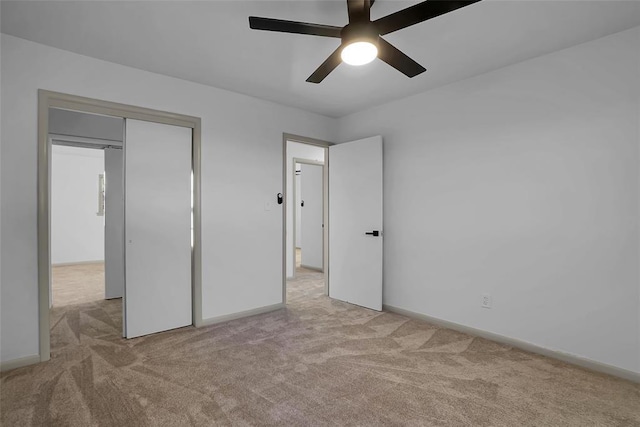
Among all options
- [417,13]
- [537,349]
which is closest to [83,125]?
[417,13]

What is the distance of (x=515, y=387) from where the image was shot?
7.29ft

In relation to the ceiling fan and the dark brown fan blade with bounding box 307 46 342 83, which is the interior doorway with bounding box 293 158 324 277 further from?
the ceiling fan

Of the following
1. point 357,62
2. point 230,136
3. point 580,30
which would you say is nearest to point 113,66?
point 230,136

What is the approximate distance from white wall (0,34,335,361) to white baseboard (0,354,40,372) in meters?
0.03

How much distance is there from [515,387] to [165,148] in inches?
138

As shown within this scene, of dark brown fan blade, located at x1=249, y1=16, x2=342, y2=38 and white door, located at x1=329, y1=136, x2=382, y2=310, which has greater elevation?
dark brown fan blade, located at x1=249, y1=16, x2=342, y2=38

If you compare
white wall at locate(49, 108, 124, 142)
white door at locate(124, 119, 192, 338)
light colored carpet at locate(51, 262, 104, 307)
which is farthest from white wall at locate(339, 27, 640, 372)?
light colored carpet at locate(51, 262, 104, 307)

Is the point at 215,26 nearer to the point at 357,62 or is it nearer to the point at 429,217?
the point at 357,62

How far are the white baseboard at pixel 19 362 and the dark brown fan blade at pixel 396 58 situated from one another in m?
3.30

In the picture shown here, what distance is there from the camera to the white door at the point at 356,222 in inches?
155

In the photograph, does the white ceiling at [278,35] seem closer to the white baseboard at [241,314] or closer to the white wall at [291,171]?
the white baseboard at [241,314]

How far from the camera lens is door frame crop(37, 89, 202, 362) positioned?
2.55 metres

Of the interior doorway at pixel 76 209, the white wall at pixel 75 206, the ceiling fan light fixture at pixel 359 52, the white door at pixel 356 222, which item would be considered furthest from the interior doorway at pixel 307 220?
the white wall at pixel 75 206

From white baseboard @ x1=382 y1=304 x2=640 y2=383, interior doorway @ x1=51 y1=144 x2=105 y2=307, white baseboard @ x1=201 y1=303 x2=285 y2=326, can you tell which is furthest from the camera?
interior doorway @ x1=51 y1=144 x2=105 y2=307
